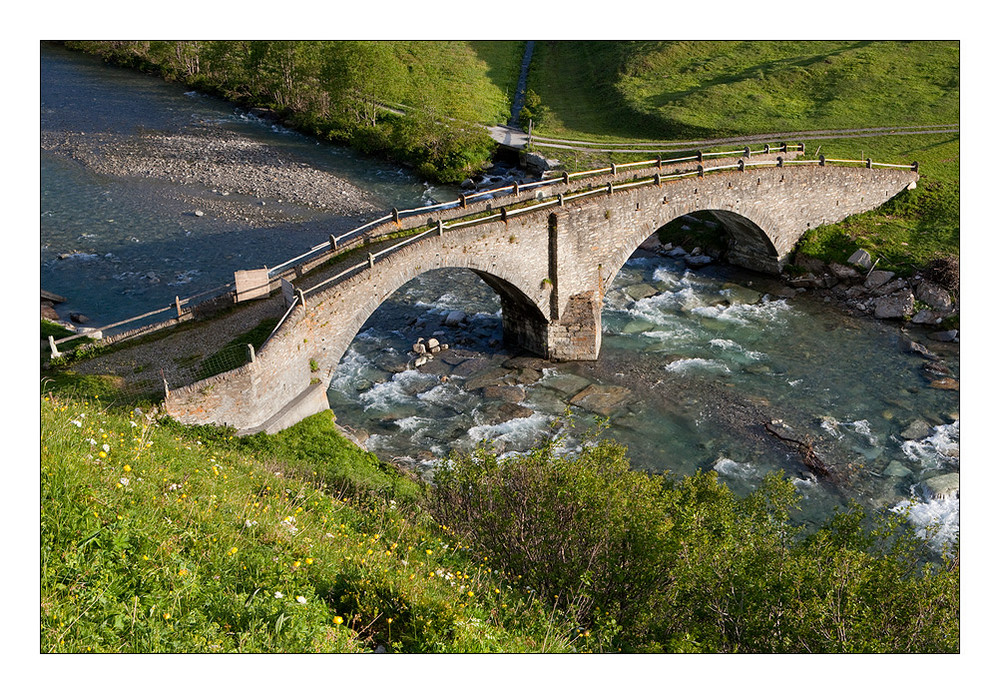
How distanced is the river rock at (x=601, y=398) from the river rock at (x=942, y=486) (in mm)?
11290

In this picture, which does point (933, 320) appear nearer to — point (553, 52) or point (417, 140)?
point (417, 140)

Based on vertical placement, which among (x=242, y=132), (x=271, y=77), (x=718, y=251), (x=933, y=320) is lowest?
(x=933, y=320)

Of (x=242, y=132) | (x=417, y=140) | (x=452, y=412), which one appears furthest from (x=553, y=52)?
(x=452, y=412)

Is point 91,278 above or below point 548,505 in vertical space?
above

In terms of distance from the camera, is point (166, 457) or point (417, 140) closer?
point (166, 457)

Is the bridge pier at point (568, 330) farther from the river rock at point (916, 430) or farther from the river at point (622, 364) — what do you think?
the river rock at point (916, 430)

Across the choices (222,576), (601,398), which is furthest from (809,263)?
(222,576)

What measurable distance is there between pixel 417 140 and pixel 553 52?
24.7 metres

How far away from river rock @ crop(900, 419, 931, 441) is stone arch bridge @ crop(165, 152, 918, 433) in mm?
12810

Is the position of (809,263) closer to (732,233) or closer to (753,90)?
(732,233)

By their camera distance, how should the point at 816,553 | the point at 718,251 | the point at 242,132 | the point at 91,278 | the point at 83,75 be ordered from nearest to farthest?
the point at 816,553 → the point at 91,278 → the point at 718,251 → the point at 242,132 → the point at 83,75

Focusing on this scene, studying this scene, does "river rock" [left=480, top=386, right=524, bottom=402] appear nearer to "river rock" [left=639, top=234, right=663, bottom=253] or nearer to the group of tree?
"river rock" [left=639, top=234, right=663, bottom=253]

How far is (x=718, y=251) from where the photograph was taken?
4803cm

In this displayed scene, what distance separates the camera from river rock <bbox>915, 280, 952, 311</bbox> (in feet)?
133
